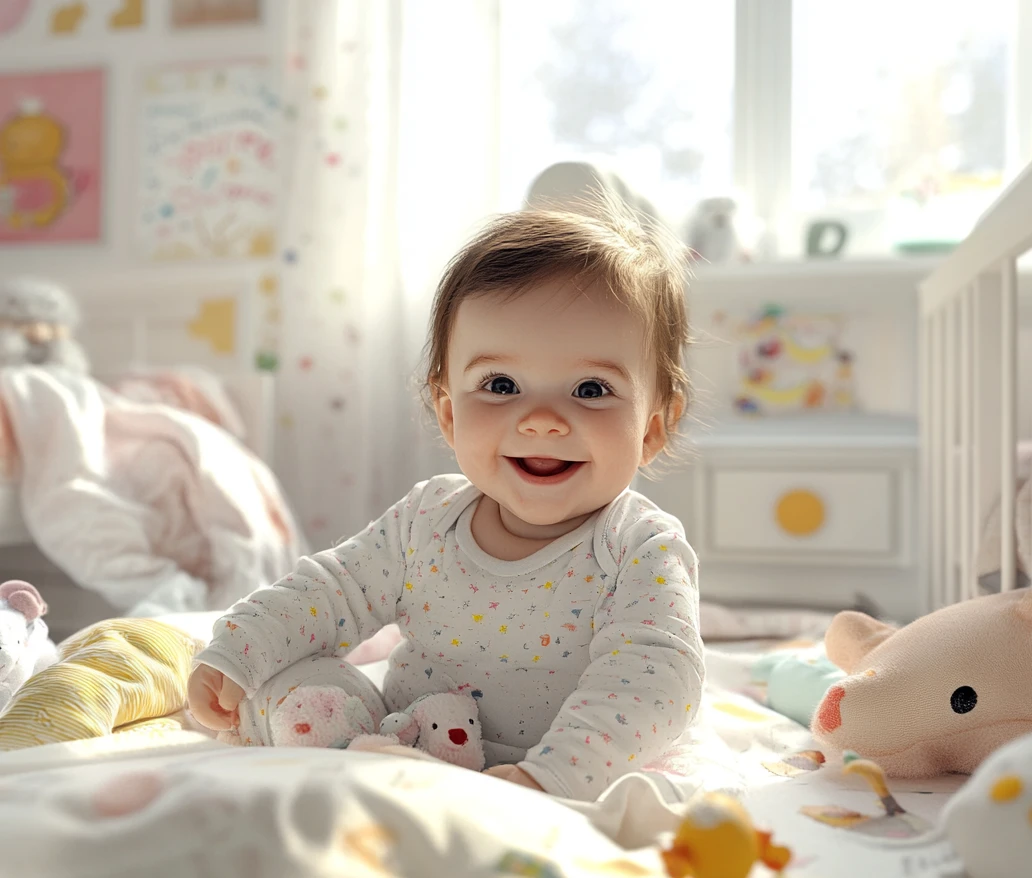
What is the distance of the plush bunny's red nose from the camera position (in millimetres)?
875

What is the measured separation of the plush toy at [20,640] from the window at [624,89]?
78.1 inches

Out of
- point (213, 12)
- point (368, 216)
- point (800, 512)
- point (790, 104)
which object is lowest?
point (800, 512)

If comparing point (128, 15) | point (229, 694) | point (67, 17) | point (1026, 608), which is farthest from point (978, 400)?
point (67, 17)

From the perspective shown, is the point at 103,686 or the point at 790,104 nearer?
the point at 103,686

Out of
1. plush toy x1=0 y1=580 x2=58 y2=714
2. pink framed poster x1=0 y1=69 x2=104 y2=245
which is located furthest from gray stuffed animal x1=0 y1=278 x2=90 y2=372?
plush toy x1=0 y1=580 x2=58 y2=714

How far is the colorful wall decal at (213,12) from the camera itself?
9.57 ft

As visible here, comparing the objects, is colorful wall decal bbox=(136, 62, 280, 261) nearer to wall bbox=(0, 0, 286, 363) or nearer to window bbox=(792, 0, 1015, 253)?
wall bbox=(0, 0, 286, 363)

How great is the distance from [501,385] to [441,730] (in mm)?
279

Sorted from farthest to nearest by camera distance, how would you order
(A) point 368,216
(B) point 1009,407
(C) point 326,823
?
(A) point 368,216 < (B) point 1009,407 < (C) point 326,823

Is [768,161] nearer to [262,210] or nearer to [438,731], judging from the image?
[262,210]

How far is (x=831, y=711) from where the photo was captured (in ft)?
2.89

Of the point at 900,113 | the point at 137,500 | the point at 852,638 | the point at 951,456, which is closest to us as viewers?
the point at 852,638

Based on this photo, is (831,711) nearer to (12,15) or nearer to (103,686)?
(103,686)

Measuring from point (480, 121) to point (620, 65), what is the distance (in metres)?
0.40
